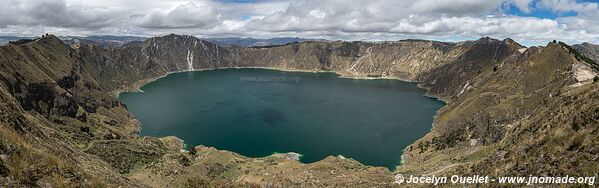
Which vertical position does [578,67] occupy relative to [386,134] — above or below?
above

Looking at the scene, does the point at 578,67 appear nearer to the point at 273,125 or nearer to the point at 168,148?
the point at 273,125

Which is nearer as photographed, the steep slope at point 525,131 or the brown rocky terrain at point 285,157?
the brown rocky terrain at point 285,157

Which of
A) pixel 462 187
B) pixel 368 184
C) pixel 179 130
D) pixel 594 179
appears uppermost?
pixel 594 179

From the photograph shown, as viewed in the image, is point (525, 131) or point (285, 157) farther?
point (285, 157)

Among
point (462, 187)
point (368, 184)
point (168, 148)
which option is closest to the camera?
point (462, 187)

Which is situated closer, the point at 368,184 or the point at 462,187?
A: the point at 462,187

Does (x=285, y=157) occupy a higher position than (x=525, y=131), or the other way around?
(x=525, y=131)

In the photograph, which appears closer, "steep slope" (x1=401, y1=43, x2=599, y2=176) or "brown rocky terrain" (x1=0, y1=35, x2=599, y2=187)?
"brown rocky terrain" (x1=0, y1=35, x2=599, y2=187)

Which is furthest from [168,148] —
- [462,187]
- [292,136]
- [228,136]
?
[462,187]

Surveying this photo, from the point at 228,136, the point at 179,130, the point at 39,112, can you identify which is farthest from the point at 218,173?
the point at 39,112

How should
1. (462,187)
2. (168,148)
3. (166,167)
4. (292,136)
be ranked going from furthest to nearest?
(292,136)
(168,148)
(166,167)
(462,187)
